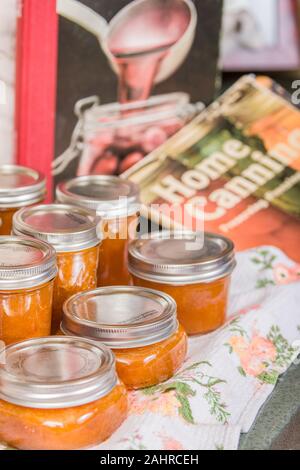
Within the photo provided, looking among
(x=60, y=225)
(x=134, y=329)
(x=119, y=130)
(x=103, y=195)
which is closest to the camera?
(x=134, y=329)

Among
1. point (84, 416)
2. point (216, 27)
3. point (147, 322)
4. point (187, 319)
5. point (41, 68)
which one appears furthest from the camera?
point (216, 27)

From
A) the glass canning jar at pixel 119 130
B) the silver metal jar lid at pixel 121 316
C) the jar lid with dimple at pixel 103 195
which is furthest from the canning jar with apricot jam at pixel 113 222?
the glass canning jar at pixel 119 130

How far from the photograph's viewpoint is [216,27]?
5.09 ft

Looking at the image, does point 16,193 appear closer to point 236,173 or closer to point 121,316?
point 121,316

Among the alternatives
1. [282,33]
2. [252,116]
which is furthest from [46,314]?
[282,33]

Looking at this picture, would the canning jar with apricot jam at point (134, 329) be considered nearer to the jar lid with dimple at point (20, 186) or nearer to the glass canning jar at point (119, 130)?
the jar lid with dimple at point (20, 186)

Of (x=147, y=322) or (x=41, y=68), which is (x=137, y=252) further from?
(x=41, y=68)

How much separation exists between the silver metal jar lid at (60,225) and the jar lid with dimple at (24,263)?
0.03m

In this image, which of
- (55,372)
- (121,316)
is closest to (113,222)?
(121,316)

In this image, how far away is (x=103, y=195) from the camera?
1181mm

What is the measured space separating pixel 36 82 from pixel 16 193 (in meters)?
0.24

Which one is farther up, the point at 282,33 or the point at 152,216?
the point at 282,33
